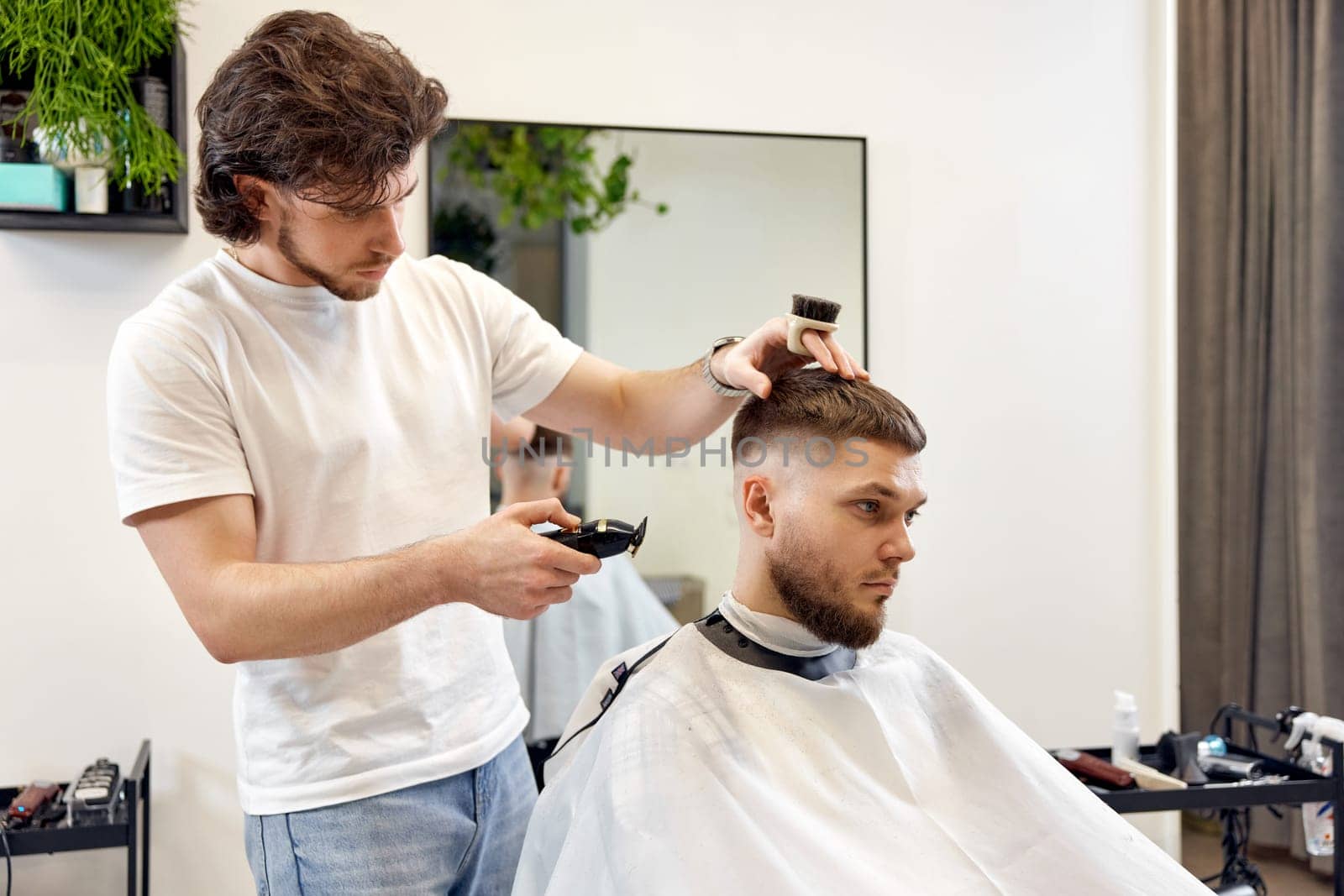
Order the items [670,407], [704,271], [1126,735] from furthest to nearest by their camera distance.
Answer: [704,271] < [1126,735] < [670,407]

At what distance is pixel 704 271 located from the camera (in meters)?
2.94

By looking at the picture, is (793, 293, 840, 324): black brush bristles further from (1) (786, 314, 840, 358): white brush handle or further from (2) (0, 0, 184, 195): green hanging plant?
(2) (0, 0, 184, 195): green hanging plant

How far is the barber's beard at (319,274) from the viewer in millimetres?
1447

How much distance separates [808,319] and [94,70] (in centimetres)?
169

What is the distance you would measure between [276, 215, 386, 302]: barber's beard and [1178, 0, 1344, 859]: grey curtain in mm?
2592

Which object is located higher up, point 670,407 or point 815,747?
point 670,407

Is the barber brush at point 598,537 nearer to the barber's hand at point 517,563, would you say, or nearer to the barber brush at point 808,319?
the barber's hand at point 517,563

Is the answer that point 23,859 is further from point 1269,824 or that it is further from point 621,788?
point 1269,824

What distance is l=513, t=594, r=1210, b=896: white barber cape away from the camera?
1419 millimetres

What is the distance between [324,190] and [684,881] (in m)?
0.95

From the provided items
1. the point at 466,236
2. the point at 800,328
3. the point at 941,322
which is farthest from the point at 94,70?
the point at 941,322

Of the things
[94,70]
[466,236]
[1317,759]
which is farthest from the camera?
[466,236]

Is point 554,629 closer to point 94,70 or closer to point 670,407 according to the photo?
point 670,407

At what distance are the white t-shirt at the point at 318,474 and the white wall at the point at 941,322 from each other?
130 cm
